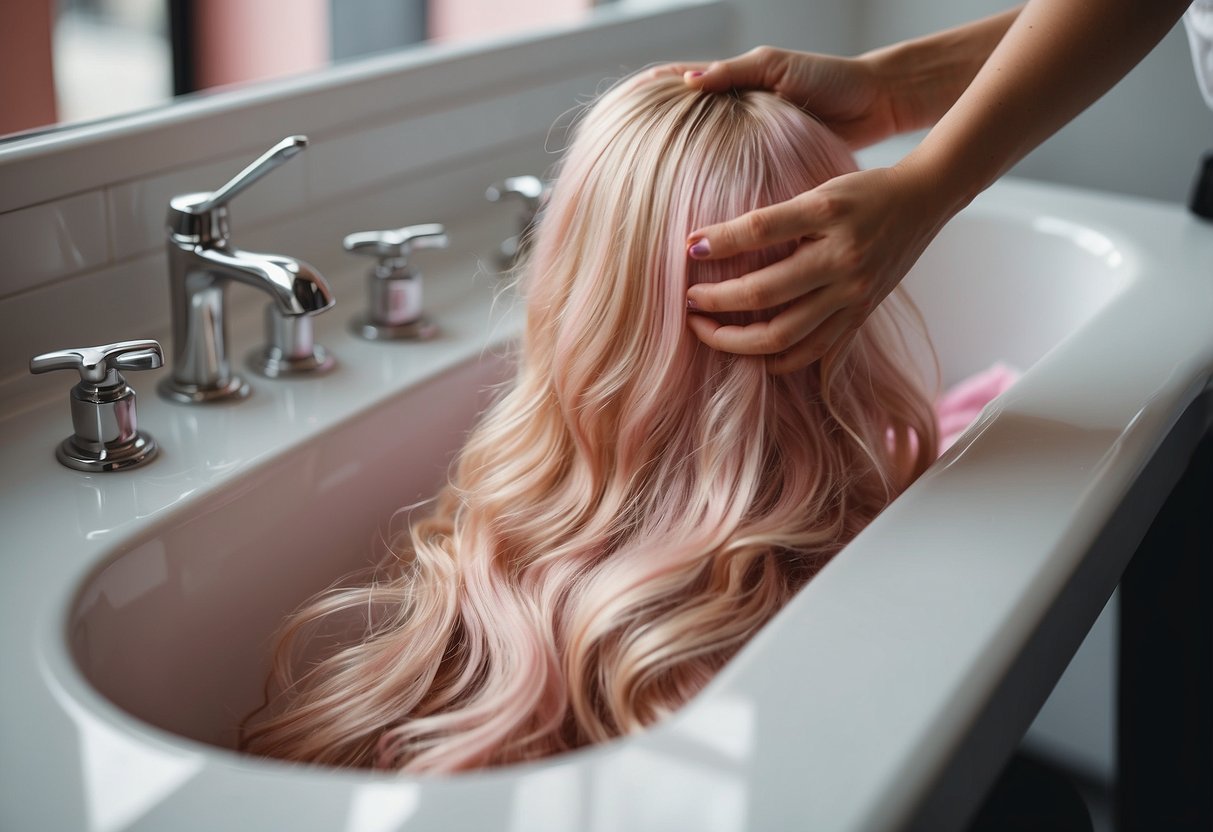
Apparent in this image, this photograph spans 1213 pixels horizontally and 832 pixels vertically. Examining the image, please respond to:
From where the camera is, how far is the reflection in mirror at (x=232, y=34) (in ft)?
5.63

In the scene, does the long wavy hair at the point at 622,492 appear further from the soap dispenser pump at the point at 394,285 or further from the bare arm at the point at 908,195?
the soap dispenser pump at the point at 394,285

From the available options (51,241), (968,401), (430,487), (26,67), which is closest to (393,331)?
(430,487)

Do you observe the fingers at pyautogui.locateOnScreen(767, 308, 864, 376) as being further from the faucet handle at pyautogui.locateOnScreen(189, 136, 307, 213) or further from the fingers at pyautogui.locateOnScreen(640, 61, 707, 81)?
the faucet handle at pyautogui.locateOnScreen(189, 136, 307, 213)

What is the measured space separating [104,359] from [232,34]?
3.52ft

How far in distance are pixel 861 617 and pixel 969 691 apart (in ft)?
0.24

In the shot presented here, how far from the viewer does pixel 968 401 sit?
51.6 inches

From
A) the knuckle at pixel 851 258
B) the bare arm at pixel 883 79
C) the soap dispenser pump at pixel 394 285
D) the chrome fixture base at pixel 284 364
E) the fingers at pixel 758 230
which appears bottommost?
the chrome fixture base at pixel 284 364

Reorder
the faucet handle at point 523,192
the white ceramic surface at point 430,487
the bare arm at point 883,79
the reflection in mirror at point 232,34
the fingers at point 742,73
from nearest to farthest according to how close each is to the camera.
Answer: the white ceramic surface at point 430,487, the fingers at point 742,73, the bare arm at point 883,79, the faucet handle at point 523,192, the reflection in mirror at point 232,34

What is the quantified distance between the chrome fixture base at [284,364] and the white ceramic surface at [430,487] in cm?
2

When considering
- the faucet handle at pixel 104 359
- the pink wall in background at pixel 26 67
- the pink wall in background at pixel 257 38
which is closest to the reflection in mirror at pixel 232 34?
the pink wall in background at pixel 257 38

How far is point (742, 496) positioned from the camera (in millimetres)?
794

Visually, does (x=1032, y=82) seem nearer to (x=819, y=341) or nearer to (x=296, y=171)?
(x=819, y=341)

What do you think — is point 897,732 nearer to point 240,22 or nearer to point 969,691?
point 969,691

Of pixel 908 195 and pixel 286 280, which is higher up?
pixel 908 195
